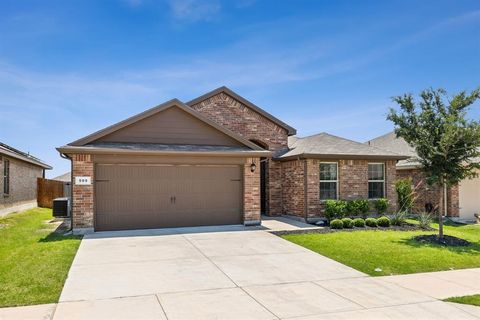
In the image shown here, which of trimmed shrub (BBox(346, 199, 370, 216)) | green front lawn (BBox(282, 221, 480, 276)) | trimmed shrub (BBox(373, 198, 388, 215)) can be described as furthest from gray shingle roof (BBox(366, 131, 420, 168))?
green front lawn (BBox(282, 221, 480, 276))

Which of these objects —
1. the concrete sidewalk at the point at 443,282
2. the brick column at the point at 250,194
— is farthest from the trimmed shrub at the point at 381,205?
the concrete sidewalk at the point at 443,282

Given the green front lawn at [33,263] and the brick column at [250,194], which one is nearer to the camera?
the green front lawn at [33,263]

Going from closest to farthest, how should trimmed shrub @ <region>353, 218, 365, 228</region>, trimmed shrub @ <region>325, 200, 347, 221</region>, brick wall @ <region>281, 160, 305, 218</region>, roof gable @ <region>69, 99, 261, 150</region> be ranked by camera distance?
roof gable @ <region>69, 99, 261, 150</region> < trimmed shrub @ <region>353, 218, 365, 228</region> < trimmed shrub @ <region>325, 200, 347, 221</region> < brick wall @ <region>281, 160, 305, 218</region>

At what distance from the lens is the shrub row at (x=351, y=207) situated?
1562cm

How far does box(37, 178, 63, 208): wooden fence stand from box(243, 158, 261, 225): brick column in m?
15.8

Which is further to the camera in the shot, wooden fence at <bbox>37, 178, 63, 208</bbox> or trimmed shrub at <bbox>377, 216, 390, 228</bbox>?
wooden fence at <bbox>37, 178, 63, 208</bbox>

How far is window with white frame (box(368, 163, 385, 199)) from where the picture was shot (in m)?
17.2

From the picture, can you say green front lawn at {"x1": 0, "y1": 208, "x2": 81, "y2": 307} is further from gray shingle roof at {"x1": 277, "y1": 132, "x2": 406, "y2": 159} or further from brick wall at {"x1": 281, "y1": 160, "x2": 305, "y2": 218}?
gray shingle roof at {"x1": 277, "y1": 132, "x2": 406, "y2": 159}

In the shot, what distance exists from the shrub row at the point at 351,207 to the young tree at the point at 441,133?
12.8ft

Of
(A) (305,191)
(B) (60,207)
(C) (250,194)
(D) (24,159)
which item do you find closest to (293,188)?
(A) (305,191)

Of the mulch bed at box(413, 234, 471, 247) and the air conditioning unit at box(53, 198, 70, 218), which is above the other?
the air conditioning unit at box(53, 198, 70, 218)

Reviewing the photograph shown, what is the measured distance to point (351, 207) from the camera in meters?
16.0

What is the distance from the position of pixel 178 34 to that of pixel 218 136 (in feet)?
13.3

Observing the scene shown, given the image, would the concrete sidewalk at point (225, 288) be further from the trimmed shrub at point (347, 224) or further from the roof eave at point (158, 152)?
the trimmed shrub at point (347, 224)
